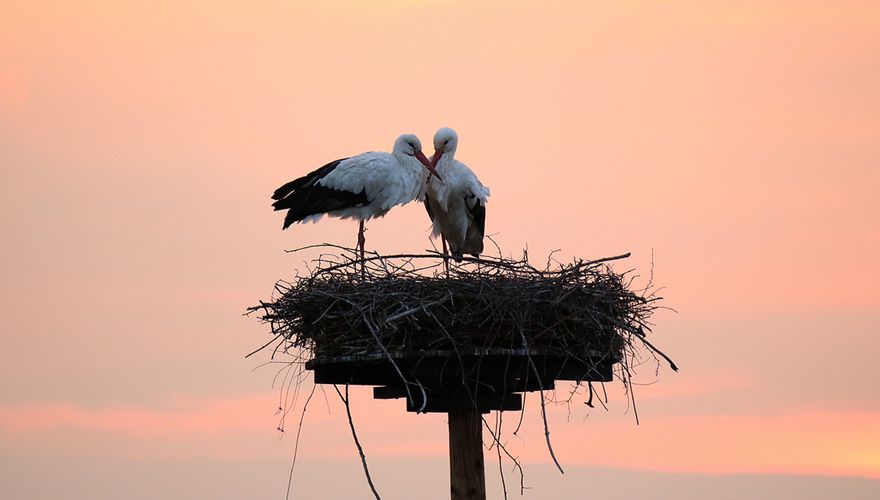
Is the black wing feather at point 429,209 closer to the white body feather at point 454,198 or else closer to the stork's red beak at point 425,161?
the white body feather at point 454,198

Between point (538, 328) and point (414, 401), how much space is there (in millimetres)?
730

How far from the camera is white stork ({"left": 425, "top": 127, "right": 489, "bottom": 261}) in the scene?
1005 cm

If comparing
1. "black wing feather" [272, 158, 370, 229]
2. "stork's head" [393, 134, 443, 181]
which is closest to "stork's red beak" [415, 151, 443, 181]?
"stork's head" [393, 134, 443, 181]

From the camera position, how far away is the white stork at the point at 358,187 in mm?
9336

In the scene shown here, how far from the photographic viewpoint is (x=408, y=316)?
6.30 m

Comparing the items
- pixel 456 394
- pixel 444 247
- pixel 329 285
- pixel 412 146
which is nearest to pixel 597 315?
pixel 456 394

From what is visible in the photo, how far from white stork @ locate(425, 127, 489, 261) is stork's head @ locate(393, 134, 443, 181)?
0.19 m

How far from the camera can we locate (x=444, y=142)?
10016 millimetres

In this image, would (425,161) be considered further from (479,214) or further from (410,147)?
(479,214)

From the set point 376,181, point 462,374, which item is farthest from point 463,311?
point 376,181

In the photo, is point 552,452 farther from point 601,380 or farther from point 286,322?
point 286,322

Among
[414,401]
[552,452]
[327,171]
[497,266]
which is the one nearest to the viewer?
[552,452]

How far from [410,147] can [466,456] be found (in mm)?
3591

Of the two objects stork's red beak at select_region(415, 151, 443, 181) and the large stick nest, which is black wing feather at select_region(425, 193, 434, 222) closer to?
stork's red beak at select_region(415, 151, 443, 181)
